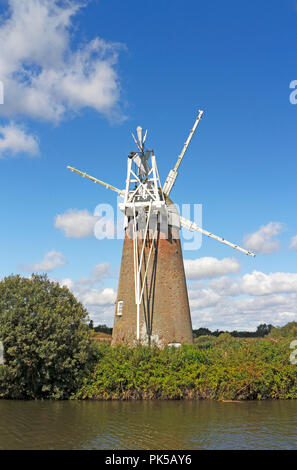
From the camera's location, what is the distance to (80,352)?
71.9 ft

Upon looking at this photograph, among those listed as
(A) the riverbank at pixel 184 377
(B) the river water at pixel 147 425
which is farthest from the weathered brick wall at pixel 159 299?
(B) the river water at pixel 147 425

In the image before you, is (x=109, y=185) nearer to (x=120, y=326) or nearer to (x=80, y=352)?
(x=120, y=326)

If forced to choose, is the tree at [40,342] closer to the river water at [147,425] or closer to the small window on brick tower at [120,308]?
the river water at [147,425]

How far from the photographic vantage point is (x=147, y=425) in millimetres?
15164

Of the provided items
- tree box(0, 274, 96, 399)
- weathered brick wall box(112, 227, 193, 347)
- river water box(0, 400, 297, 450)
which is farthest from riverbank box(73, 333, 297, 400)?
weathered brick wall box(112, 227, 193, 347)

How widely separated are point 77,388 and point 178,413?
6376 millimetres

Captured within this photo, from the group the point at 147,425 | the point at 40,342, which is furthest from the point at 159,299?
the point at 147,425

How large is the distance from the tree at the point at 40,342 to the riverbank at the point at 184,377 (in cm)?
108

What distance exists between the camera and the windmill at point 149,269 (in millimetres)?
26531

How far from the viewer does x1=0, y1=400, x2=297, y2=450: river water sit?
507 inches

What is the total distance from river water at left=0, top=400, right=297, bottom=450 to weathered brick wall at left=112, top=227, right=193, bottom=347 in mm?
6005

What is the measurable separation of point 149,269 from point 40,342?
867cm
